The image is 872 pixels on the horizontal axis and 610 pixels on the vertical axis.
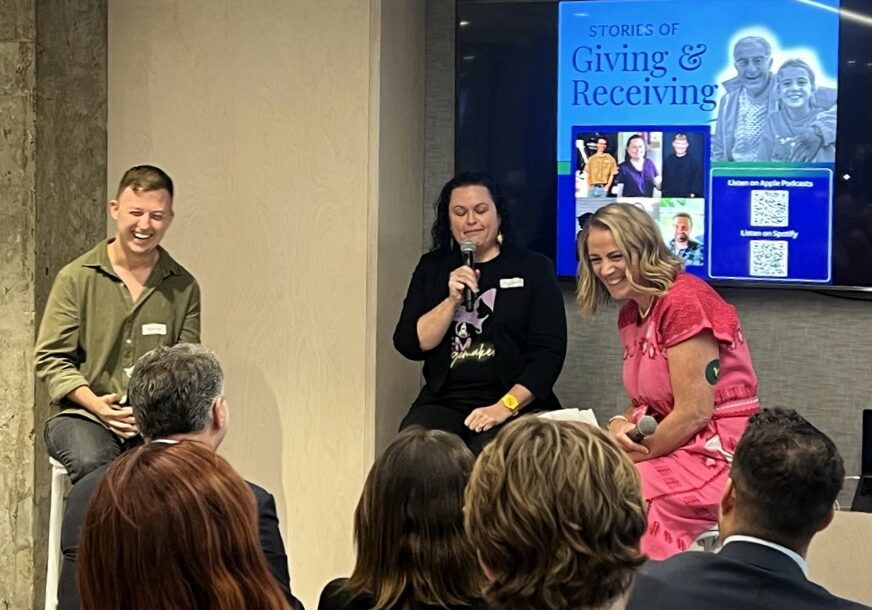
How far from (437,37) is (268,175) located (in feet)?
2.86

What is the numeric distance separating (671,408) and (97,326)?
181 cm

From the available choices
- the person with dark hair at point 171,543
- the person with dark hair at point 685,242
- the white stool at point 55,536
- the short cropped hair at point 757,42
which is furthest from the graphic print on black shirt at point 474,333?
the person with dark hair at point 171,543

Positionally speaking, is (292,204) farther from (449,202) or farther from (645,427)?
(645,427)

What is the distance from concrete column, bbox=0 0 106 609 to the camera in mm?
4316

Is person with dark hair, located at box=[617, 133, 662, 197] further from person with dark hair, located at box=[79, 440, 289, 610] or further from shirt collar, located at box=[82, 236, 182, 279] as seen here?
person with dark hair, located at box=[79, 440, 289, 610]

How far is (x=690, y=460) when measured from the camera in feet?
11.7

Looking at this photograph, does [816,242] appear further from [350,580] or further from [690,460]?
[350,580]

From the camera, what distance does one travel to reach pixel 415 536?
210cm

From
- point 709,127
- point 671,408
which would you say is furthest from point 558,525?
point 709,127

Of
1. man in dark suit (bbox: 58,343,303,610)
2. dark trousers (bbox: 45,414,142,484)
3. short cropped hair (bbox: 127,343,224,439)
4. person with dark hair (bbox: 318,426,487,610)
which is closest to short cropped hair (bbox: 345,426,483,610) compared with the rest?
person with dark hair (bbox: 318,426,487,610)

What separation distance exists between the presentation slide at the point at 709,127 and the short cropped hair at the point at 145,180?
4.52 feet

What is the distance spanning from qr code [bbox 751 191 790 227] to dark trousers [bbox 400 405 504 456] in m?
1.09

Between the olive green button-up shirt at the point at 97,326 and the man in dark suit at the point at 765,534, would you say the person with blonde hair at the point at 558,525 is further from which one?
the olive green button-up shirt at the point at 97,326

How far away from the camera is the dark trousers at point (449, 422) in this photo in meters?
4.02
